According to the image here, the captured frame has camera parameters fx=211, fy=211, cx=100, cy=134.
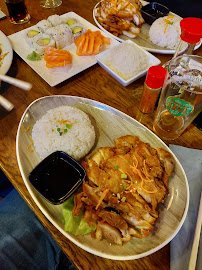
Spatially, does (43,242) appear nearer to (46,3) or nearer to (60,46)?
(60,46)

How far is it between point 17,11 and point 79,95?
4.38 feet

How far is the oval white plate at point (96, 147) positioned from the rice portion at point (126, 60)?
0.45 m

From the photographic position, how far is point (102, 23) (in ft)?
7.84

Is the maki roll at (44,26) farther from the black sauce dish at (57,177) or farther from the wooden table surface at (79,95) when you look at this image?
the black sauce dish at (57,177)

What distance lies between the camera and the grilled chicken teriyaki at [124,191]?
3.57 ft

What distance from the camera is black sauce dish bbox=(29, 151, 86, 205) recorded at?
3.90 feet

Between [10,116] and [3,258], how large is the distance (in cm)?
101

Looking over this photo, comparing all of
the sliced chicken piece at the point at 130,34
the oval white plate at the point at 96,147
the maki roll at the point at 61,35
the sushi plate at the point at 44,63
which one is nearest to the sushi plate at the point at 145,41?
the sliced chicken piece at the point at 130,34

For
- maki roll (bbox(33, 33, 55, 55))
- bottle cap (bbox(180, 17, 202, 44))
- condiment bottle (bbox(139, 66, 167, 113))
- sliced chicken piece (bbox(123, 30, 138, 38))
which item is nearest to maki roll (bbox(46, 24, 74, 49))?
maki roll (bbox(33, 33, 55, 55))

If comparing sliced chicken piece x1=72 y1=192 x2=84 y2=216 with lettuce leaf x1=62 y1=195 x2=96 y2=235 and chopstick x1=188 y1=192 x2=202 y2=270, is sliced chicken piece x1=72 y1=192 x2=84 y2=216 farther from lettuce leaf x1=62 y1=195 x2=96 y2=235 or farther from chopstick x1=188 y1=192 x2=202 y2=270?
chopstick x1=188 y1=192 x2=202 y2=270

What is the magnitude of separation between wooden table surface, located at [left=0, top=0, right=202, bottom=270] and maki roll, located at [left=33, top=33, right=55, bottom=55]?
198mm

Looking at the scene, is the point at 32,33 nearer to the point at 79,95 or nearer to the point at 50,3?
the point at 50,3

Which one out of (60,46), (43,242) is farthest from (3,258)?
(60,46)

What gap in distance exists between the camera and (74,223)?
3.65ft
